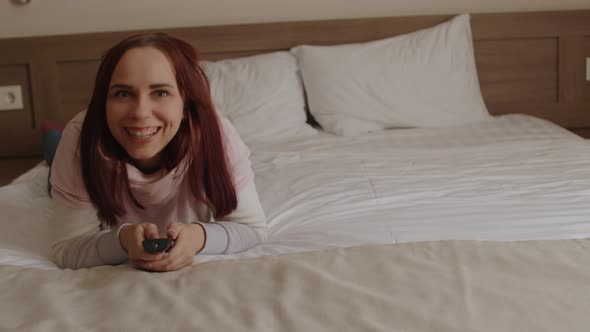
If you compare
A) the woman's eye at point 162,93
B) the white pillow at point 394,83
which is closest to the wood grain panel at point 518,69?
the white pillow at point 394,83

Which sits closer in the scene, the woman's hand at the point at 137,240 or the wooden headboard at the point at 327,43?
the woman's hand at the point at 137,240

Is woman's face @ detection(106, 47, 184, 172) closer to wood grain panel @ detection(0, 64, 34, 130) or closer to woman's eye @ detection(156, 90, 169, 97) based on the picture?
woman's eye @ detection(156, 90, 169, 97)

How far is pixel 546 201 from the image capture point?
151cm

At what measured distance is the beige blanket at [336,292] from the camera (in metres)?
0.86

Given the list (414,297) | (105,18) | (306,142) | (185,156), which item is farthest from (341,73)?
(414,297)

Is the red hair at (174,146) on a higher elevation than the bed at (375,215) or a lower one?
higher

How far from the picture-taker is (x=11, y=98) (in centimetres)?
260

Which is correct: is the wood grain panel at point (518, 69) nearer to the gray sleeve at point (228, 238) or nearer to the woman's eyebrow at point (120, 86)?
the gray sleeve at point (228, 238)

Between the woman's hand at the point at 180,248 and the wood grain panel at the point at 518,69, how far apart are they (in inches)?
68.3

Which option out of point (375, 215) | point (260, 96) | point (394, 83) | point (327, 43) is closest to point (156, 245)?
point (375, 215)

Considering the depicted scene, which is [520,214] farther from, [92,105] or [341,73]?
[341,73]

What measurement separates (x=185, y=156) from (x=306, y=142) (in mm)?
1007

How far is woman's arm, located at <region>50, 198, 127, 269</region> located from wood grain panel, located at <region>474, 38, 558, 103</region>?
5.84ft

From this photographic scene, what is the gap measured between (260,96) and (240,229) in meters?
1.15
